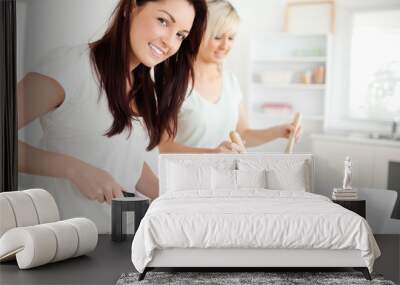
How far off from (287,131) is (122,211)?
1.98 meters

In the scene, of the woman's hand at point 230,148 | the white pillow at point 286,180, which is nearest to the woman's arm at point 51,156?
the woman's hand at point 230,148

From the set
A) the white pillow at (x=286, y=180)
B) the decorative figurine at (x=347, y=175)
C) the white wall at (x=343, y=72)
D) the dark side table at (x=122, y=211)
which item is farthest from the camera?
the white wall at (x=343, y=72)

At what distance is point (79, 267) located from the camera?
6141 mm

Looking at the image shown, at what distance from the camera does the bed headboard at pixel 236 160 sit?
295 inches

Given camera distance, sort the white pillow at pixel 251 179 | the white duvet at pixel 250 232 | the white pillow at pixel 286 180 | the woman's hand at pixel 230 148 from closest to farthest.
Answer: the white duvet at pixel 250 232 → the white pillow at pixel 251 179 → the white pillow at pixel 286 180 → the woman's hand at pixel 230 148

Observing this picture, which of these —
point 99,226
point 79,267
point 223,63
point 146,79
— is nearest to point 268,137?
point 223,63

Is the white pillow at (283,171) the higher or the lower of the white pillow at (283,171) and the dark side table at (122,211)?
the higher

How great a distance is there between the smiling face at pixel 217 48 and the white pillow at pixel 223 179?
1320 mm

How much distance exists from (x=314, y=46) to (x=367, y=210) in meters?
1.89

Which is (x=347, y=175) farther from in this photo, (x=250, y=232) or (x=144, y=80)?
(x=144, y=80)

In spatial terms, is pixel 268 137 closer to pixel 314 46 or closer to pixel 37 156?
pixel 314 46

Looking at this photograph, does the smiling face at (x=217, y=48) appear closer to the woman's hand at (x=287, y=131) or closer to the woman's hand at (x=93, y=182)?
the woman's hand at (x=287, y=131)

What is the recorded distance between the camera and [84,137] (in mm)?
7906

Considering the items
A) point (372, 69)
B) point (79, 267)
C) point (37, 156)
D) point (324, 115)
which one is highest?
point (372, 69)
